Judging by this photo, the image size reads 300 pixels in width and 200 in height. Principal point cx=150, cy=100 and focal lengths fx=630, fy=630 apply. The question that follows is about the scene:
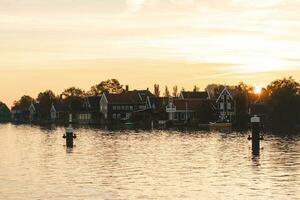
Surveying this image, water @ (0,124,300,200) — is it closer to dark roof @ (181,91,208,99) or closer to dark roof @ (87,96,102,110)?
dark roof @ (181,91,208,99)

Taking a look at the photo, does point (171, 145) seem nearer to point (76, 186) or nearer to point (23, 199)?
point (76, 186)

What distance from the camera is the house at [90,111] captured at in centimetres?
17468

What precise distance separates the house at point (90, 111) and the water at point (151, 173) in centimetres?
10936

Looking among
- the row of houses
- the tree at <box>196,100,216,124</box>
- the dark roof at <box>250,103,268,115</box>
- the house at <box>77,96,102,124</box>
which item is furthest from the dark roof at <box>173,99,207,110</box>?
the house at <box>77,96,102,124</box>

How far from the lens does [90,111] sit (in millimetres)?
178500

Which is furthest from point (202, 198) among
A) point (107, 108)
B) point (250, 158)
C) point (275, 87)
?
point (107, 108)

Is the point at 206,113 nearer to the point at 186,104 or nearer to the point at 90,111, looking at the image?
the point at 186,104

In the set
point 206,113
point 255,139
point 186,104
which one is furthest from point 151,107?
point 255,139

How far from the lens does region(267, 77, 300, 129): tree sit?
401 feet

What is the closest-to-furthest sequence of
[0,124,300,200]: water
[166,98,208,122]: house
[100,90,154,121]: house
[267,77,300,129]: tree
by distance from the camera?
[0,124,300,200]: water < [267,77,300,129]: tree < [166,98,208,122]: house < [100,90,154,121]: house

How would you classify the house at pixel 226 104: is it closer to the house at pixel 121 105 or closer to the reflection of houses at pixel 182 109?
the reflection of houses at pixel 182 109

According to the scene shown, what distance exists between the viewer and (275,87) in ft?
443

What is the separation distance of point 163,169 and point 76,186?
1007 cm

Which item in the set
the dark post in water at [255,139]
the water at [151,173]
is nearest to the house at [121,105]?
the water at [151,173]
